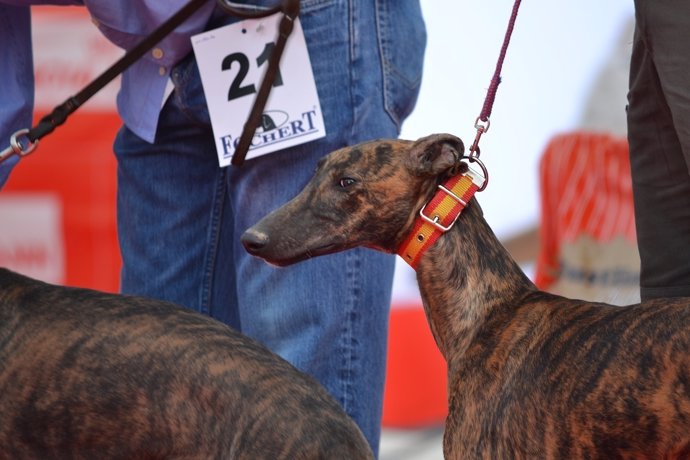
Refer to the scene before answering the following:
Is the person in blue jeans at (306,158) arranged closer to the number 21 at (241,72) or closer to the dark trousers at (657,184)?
the number 21 at (241,72)

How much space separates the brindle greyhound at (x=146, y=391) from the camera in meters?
2.39

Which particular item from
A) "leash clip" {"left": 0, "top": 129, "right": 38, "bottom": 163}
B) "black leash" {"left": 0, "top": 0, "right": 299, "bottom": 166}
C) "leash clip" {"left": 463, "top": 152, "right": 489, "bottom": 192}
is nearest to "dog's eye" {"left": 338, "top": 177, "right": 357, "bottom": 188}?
"leash clip" {"left": 463, "top": 152, "right": 489, "bottom": 192}

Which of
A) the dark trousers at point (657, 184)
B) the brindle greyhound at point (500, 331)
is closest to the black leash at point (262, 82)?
the brindle greyhound at point (500, 331)

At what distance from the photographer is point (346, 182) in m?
2.72

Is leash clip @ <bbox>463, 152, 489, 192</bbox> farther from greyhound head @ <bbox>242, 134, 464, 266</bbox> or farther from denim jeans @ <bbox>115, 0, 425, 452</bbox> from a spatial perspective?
denim jeans @ <bbox>115, 0, 425, 452</bbox>

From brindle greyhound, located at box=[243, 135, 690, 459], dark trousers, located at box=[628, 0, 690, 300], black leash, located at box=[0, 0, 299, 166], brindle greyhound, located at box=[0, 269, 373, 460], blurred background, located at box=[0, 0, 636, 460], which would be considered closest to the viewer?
brindle greyhound, located at box=[243, 135, 690, 459]

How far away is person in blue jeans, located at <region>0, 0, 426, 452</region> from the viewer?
3.02m

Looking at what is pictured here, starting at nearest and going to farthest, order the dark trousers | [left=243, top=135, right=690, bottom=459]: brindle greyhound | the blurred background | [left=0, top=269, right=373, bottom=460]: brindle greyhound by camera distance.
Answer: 1. [left=243, top=135, right=690, bottom=459]: brindle greyhound
2. [left=0, top=269, right=373, bottom=460]: brindle greyhound
3. the dark trousers
4. the blurred background

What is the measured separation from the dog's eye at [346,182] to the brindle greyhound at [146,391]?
405mm

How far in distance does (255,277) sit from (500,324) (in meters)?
0.72

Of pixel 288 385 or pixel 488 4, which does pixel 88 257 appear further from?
pixel 288 385

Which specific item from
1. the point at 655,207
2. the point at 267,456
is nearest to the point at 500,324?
the point at 655,207

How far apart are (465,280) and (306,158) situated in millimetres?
588

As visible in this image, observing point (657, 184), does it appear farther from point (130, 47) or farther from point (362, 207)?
point (130, 47)
